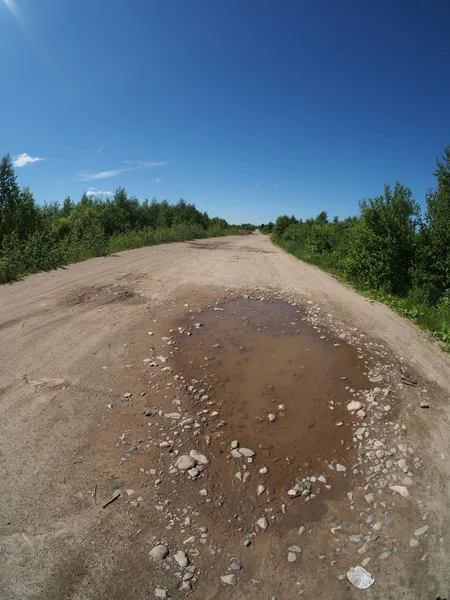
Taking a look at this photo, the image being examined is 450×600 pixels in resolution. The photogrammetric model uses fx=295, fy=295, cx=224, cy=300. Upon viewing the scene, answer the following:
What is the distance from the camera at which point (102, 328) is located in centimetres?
569

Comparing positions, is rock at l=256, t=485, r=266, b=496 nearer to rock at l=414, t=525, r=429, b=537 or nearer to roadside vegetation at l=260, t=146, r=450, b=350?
rock at l=414, t=525, r=429, b=537

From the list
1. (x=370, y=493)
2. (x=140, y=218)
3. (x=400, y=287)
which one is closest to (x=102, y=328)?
(x=370, y=493)

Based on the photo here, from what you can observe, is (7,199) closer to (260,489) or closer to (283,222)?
(260,489)

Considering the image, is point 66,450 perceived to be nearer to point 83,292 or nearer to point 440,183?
point 83,292

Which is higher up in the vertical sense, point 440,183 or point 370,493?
point 440,183

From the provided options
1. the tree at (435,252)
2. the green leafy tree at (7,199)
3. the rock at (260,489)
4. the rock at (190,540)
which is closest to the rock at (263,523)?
the rock at (260,489)

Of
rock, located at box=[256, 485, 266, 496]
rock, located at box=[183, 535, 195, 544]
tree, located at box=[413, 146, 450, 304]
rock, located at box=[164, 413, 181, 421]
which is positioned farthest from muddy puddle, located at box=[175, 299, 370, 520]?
tree, located at box=[413, 146, 450, 304]

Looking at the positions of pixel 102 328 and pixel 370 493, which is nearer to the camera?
pixel 370 493

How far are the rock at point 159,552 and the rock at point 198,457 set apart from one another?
2.66ft

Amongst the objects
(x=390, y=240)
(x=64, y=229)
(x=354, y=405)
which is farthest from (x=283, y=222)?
(x=354, y=405)

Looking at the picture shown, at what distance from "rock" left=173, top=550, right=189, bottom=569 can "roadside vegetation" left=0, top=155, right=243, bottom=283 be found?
9.11m

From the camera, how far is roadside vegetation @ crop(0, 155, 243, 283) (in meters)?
10.2

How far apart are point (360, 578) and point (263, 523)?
73 cm

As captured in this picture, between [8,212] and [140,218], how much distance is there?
721 inches
